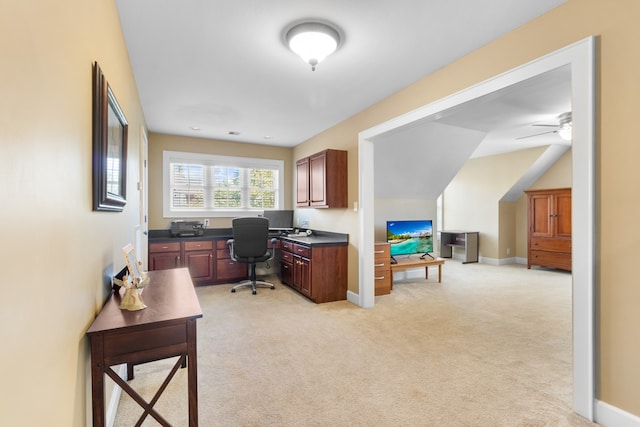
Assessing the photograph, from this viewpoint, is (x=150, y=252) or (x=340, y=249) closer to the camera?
(x=340, y=249)

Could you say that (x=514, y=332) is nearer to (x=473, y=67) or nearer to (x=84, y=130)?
(x=473, y=67)

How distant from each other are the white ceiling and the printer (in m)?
1.66

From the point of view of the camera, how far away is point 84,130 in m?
1.31

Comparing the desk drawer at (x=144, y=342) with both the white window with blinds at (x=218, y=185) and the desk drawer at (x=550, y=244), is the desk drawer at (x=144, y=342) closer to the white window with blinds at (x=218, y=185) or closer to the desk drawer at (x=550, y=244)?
the white window with blinds at (x=218, y=185)

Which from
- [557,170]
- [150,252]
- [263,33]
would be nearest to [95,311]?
[263,33]

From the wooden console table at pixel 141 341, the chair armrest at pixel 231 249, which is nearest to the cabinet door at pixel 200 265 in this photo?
the chair armrest at pixel 231 249

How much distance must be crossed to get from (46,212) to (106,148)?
813 mm

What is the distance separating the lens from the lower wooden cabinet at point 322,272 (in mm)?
4254

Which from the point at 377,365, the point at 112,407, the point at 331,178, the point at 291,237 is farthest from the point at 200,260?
the point at 377,365

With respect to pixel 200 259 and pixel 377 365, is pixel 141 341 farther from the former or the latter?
pixel 200 259

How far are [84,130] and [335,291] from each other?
11.9 feet

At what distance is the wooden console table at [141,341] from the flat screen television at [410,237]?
432cm

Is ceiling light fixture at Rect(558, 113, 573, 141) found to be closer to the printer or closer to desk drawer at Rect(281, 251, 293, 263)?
desk drawer at Rect(281, 251, 293, 263)

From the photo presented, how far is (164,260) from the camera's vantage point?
4941 millimetres
